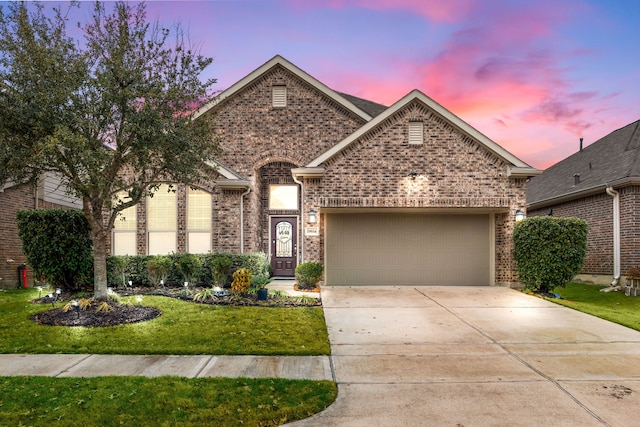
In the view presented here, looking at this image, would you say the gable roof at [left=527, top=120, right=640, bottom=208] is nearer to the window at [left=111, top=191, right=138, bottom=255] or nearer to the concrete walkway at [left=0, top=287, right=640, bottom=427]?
the concrete walkway at [left=0, top=287, right=640, bottom=427]

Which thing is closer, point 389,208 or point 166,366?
point 166,366

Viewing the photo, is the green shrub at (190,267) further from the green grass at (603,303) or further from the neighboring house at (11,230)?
the green grass at (603,303)

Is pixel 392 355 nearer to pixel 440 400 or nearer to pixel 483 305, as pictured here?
pixel 440 400

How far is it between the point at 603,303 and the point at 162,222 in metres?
13.8

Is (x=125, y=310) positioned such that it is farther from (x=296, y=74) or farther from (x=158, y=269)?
(x=296, y=74)

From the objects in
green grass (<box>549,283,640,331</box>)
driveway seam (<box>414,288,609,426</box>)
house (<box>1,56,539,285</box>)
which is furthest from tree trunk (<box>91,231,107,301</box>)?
green grass (<box>549,283,640,331</box>)

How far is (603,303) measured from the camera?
10.5 meters

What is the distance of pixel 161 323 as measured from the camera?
292 inches

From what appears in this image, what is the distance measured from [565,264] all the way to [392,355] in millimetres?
7669

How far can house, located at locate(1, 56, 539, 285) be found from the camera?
1197 centimetres

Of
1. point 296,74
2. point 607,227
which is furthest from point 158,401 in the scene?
point 607,227

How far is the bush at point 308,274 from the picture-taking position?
1139cm

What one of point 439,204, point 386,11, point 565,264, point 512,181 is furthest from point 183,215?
point 565,264

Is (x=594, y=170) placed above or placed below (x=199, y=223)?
above
